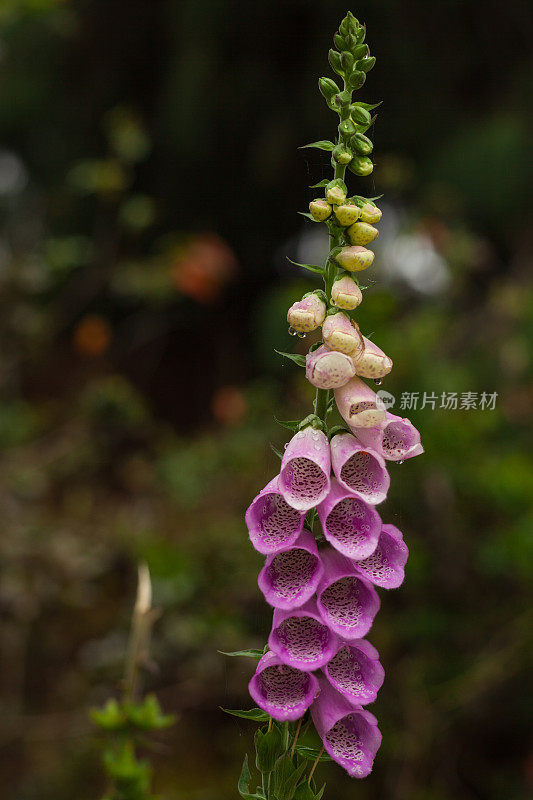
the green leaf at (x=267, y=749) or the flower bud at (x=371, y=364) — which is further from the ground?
the flower bud at (x=371, y=364)

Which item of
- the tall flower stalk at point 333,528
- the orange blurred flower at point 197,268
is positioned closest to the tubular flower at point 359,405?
the tall flower stalk at point 333,528

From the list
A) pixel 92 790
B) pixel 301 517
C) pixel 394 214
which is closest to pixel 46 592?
pixel 92 790

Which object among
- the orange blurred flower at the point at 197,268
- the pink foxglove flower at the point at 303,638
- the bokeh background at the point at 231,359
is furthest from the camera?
the orange blurred flower at the point at 197,268

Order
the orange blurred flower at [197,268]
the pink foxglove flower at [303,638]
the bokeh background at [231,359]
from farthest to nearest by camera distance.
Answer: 1. the orange blurred flower at [197,268]
2. the bokeh background at [231,359]
3. the pink foxglove flower at [303,638]

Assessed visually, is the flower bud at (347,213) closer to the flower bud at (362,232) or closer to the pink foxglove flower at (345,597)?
the flower bud at (362,232)

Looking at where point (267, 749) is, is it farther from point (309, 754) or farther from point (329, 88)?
point (329, 88)

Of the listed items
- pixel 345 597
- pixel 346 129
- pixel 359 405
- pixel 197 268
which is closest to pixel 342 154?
pixel 346 129

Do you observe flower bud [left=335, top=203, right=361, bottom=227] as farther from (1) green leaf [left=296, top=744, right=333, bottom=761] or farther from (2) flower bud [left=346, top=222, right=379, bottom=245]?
(1) green leaf [left=296, top=744, right=333, bottom=761]
